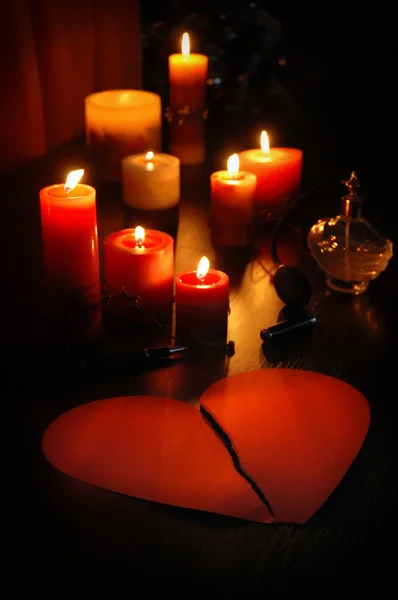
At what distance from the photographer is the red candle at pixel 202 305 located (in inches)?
36.0

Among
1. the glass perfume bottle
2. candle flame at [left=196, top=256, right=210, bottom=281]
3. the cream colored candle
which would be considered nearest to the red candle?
candle flame at [left=196, top=256, right=210, bottom=281]

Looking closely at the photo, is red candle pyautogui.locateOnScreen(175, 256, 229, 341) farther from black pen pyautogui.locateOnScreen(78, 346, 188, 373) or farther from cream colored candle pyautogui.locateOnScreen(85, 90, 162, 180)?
cream colored candle pyautogui.locateOnScreen(85, 90, 162, 180)

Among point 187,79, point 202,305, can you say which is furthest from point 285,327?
point 187,79

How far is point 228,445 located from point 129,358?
188mm

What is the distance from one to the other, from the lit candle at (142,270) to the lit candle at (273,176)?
42 cm

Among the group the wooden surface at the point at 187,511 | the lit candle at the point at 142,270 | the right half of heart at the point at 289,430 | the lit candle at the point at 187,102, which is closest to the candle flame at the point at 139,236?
the lit candle at the point at 142,270

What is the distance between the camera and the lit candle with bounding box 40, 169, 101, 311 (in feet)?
2.77

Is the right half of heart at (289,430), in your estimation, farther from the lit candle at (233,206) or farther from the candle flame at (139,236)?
the lit candle at (233,206)

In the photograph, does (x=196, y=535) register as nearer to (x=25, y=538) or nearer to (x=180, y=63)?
(x=25, y=538)

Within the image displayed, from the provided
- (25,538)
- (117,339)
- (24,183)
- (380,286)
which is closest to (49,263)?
(117,339)

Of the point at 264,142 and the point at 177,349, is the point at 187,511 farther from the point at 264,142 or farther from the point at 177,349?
the point at 264,142

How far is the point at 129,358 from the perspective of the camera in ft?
2.85

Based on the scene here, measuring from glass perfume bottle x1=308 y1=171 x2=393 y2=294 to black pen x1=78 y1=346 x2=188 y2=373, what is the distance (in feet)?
0.97

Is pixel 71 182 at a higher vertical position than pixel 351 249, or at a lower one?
higher
